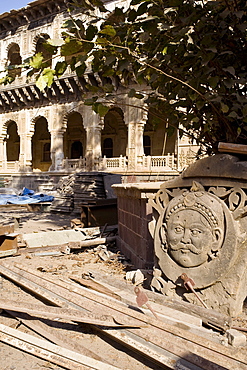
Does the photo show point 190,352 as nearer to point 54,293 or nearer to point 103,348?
point 103,348

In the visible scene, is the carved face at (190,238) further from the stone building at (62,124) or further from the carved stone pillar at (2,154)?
the carved stone pillar at (2,154)

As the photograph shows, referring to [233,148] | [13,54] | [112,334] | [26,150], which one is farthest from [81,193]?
[13,54]

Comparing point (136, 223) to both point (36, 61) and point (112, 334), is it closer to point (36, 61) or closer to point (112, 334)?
point (112, 334)

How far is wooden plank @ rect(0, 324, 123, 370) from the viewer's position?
247cm

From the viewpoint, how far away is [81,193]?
41.8 ft

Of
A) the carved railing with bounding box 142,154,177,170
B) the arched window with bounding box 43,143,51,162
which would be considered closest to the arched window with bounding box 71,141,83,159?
the arched window with bounding box 43,143,51,162

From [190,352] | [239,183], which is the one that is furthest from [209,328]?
[239,183]

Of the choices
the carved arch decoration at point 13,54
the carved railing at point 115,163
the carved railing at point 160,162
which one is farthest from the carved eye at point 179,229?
the carved arch decoration at point 13,54

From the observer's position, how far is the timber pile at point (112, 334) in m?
2.42

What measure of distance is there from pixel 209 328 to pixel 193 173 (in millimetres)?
1592

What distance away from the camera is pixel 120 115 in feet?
69.8

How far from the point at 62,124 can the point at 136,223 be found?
52.3ft

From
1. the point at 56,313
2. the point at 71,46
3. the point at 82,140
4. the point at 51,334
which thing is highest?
the point at 82,140

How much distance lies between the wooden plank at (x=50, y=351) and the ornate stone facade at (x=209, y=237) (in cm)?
139
